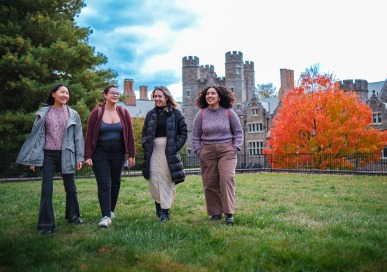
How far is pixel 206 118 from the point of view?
610 centimetres

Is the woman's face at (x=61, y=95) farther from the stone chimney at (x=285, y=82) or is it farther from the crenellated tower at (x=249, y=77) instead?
the crenellated tower at (x=249, y=77)

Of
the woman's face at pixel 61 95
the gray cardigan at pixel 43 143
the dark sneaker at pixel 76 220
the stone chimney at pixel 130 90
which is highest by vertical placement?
the stone chimney at pixel 130 90

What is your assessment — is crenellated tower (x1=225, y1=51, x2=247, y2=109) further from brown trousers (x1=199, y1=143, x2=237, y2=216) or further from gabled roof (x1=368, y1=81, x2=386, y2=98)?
brown trousers (x1=199, y1=143, x2=237, y2=216)

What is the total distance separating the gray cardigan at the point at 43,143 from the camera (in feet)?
16.9

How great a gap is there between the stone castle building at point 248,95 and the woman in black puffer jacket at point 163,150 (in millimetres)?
36539

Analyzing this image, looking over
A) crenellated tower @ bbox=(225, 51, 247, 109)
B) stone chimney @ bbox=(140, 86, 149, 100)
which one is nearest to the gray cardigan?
crenellated tower @ bbox=(225, 51, 247, 109)

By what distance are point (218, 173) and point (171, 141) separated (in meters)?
0.89

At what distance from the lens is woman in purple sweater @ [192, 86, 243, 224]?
5.82 metres

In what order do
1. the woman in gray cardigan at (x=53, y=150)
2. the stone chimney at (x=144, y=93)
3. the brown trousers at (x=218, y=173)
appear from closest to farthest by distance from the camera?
the woman in gray cardigan at (x=53, y=150)
the brown trousers at (x=218, y=173)
the stone chimney at (x=144, y=93)

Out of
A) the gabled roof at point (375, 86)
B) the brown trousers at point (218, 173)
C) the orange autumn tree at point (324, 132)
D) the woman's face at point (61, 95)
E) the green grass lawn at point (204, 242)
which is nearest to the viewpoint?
the green grass lawn at point (204, 242)

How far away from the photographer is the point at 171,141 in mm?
5887

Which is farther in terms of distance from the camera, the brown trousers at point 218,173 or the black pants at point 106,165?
the brown trousers at point 218,173

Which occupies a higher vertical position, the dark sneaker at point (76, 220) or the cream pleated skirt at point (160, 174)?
the cream pleated skirt at point (160, 174)

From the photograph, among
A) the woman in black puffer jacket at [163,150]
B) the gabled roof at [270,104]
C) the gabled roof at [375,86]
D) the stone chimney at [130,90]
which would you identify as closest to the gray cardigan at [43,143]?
the woman in black puffer jacket at [163,150]
